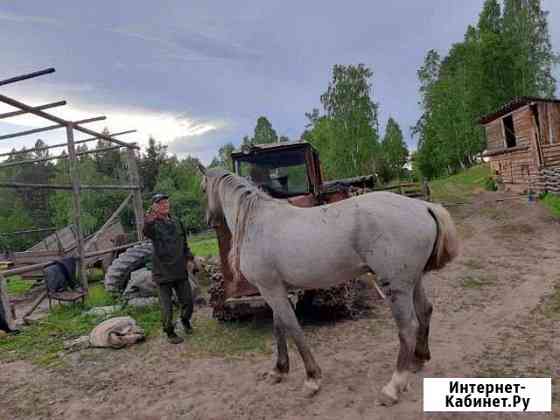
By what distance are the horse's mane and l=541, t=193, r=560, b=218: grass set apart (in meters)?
11.2

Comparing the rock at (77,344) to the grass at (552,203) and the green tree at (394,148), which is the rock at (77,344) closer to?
the grass at (552,203)

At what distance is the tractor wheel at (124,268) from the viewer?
263 inches

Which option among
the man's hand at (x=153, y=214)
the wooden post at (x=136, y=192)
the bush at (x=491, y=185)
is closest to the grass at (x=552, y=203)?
the bush at (x=491, y=185)

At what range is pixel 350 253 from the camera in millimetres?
2865

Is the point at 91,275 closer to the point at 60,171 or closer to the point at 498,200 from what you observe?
the point at 498,200

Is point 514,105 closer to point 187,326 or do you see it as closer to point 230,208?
point 230,208

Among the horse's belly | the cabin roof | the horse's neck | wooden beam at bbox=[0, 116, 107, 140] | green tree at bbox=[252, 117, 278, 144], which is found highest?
green tree at bbox=[252, 117, 278, 144]

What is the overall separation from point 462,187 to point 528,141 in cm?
565

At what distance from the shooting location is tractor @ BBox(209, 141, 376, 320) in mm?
4410

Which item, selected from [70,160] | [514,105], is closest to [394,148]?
[514,105]

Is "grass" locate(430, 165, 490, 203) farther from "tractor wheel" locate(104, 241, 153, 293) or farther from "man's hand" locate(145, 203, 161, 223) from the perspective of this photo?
"man's hand" locate(145, 203, 161, 223)

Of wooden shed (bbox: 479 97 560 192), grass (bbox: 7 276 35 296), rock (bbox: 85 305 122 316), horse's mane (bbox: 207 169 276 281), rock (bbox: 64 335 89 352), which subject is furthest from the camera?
wooden shed (bbox: 479 97 560 192)

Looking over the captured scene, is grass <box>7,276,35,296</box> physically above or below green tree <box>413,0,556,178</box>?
below

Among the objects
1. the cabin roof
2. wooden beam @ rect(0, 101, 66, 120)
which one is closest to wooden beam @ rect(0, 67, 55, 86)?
wooden beam @ rect(0, 101, 66, 120)
